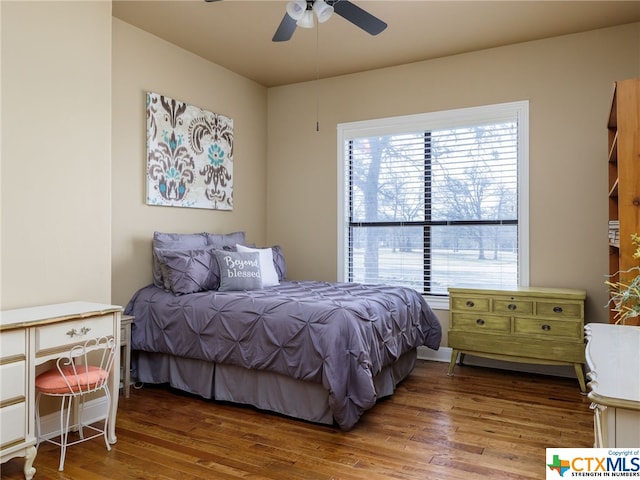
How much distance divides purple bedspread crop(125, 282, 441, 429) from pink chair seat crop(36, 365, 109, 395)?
87 centimetres

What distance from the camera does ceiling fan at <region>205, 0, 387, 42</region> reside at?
2.62 meters

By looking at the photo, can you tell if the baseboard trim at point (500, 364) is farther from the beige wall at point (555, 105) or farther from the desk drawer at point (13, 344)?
the desk drawer at point (13, 344)

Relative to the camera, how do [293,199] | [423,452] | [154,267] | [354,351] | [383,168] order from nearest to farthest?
[423,452] → [354,351] → [154,267] → [383,168] → [293,199]

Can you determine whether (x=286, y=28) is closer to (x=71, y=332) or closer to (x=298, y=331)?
(x=298, y=331)

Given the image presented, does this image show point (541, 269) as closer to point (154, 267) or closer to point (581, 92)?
point (581, 92)

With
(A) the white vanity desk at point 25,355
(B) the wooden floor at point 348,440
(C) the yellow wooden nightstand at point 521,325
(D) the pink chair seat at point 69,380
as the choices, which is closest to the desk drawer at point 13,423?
(A) the white vanity desk at point 25,355

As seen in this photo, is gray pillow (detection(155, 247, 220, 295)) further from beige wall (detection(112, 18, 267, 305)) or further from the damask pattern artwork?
the damask pattern artwork

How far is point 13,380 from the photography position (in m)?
2.13

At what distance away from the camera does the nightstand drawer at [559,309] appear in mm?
3555

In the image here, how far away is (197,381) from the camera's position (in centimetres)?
336

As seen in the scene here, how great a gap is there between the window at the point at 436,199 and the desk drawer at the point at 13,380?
126 inches

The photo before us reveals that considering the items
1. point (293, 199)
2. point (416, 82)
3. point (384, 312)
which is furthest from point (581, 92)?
point (293, 199)

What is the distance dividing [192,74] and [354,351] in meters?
3.01

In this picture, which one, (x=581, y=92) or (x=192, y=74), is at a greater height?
(x=192, y=74)
